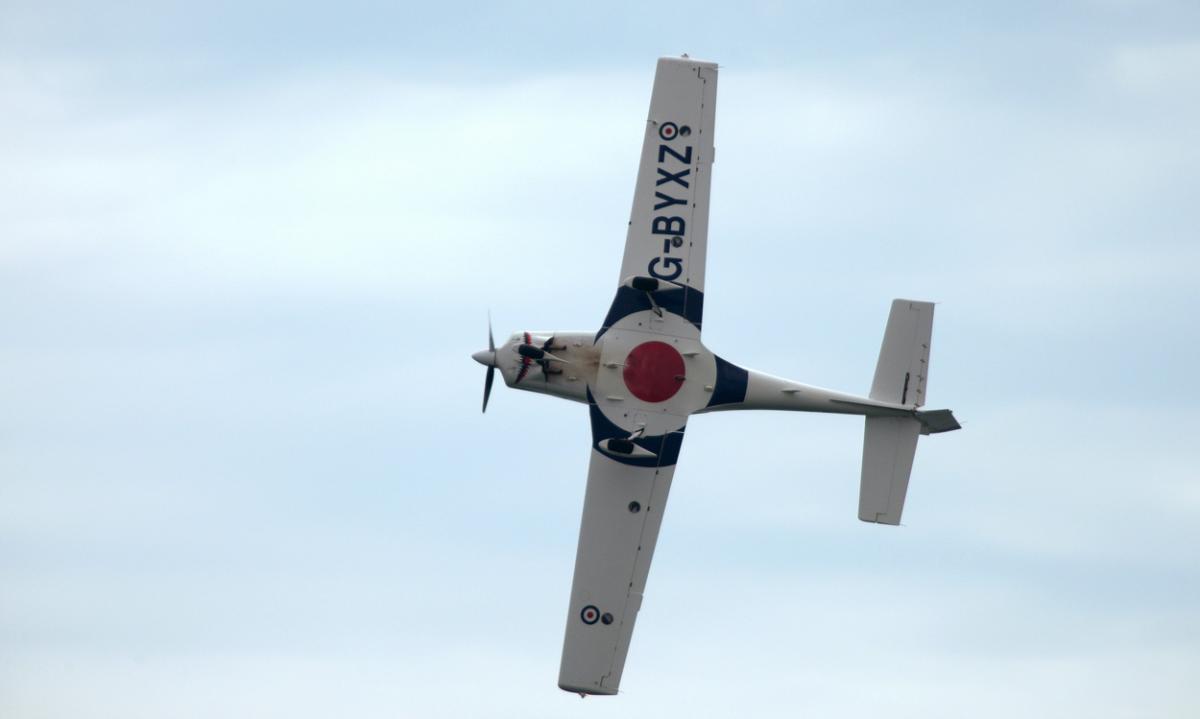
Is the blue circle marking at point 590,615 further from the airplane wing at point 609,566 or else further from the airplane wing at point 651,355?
the airplane wing at point 651,355

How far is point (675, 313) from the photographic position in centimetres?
3114

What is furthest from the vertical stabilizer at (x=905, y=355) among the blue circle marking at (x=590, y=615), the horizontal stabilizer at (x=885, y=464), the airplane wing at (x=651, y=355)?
the blue circle marking at (x=590, y=615)

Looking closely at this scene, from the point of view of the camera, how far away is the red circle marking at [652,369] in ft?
102

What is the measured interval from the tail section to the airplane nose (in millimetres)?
8723

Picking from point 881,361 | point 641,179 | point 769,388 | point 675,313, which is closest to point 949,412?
point 881,361

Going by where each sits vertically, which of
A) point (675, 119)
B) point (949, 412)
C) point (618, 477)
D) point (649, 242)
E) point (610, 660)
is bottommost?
point (610, 660)

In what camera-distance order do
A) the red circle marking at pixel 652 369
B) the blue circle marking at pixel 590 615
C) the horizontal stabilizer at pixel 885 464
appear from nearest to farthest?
1. the red circle marking at pixel 652 369
2. the horizontal stabilizer at pixel 885 464
3. the blue circle marking at pixel 590 615

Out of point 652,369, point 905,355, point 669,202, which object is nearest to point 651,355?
point 652,369

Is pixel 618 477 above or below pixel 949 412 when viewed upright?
below

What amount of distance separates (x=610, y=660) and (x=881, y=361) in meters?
9.29

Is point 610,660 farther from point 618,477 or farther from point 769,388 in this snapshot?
→ point 769,388

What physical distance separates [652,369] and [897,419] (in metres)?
5.74

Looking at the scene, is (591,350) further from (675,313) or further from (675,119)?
(675,119)

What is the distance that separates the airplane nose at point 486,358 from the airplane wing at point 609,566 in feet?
10.3
